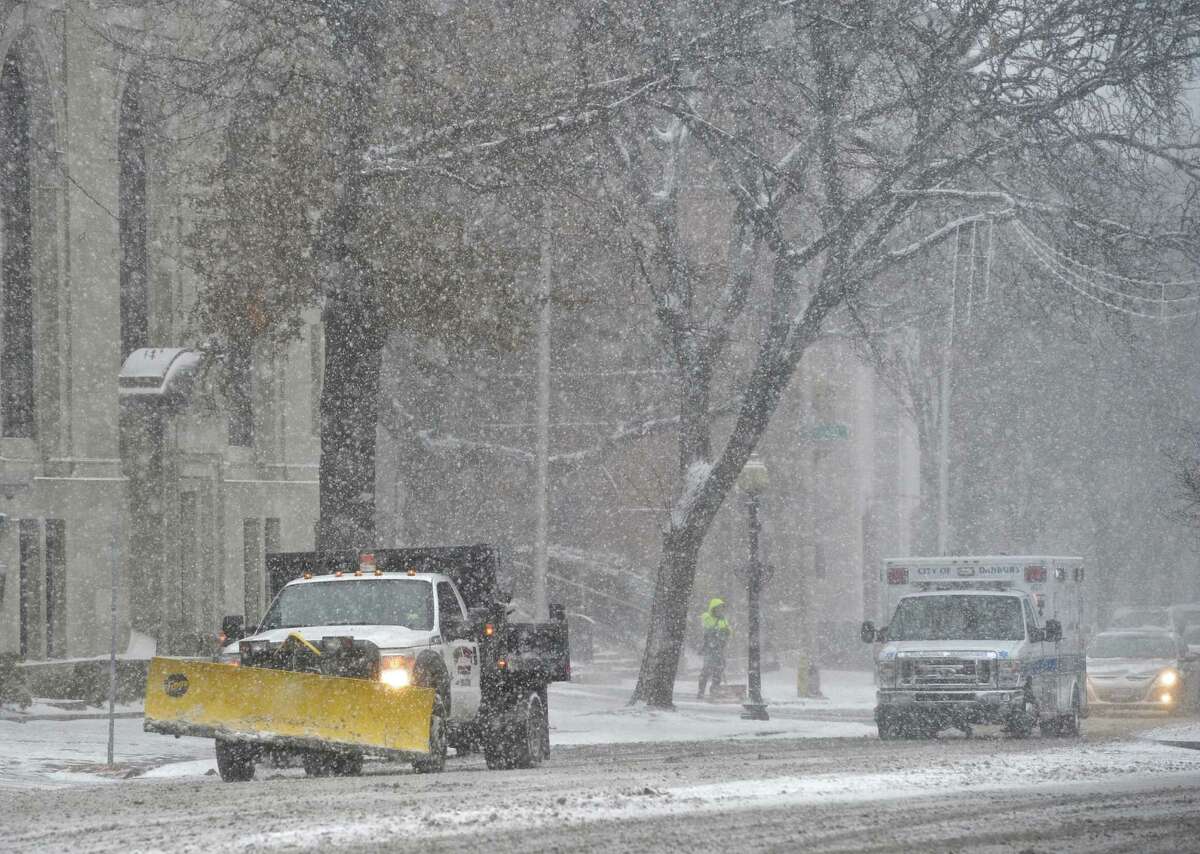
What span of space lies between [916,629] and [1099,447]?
29700 millimetres

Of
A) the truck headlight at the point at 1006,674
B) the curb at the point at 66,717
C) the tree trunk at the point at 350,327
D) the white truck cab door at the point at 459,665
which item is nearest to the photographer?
the white truck cab door at the point at 459,665

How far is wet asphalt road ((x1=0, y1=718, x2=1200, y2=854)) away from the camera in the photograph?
400 inches

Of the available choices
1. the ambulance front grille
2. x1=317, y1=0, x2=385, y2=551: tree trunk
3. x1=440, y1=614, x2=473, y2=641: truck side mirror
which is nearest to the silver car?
the ambulance front grille

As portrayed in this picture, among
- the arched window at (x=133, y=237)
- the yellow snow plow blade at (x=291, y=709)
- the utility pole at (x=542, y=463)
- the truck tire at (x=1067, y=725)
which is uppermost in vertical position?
the arched window at (x=133, y=237)

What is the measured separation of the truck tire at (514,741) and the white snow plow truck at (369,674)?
0.02 m

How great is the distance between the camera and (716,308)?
26703 mm

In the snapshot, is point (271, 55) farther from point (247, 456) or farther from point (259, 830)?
point (259, 830)

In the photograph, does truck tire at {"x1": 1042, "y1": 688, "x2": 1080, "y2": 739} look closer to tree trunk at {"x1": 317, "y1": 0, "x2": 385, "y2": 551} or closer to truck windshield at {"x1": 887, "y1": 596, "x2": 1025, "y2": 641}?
truck windshield at {"x1": 887, "y1": 596, "x2": 1025, "y2": 641}

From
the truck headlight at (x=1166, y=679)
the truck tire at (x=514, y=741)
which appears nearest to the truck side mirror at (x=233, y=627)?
the truck tire at (x=514, y=741)

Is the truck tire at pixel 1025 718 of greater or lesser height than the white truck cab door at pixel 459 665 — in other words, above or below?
below

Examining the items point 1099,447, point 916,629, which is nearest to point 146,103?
point 916,629

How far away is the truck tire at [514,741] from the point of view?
1691 cm

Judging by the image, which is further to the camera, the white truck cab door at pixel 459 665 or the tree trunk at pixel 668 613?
the tree trunk at pixel 668 613

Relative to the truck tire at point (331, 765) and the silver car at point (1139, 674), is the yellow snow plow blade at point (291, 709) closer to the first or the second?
the truck tire at point (331, 765)
